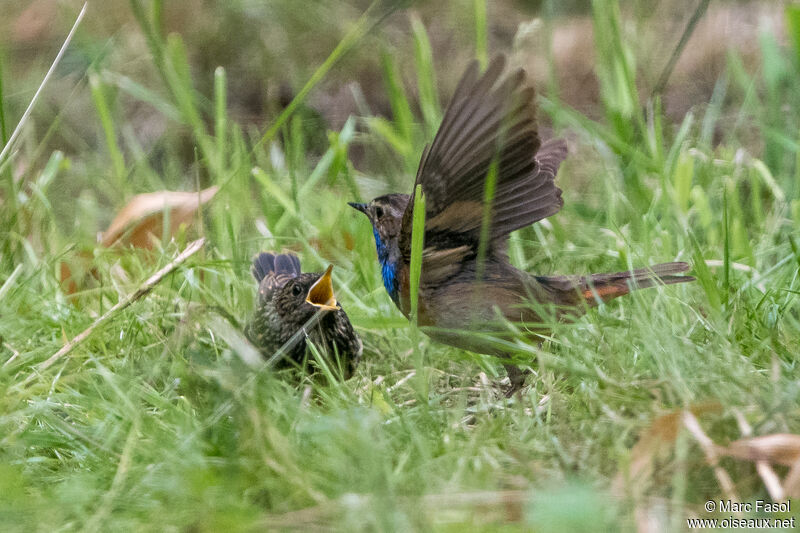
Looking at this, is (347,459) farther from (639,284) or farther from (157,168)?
(157,168)

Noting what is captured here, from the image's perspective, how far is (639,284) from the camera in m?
3.70

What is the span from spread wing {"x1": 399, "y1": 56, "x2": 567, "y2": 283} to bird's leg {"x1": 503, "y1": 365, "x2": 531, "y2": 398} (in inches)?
19.3

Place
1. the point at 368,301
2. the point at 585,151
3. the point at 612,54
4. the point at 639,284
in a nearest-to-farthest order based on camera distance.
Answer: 1. the point at 639,284
2. the point at 368,301
3. the point at 612,54
4. the point at 585,151

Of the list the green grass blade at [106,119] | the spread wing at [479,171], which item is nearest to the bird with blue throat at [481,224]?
the spread wing at [479,171]

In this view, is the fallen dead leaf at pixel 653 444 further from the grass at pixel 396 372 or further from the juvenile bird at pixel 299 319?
the juvenile bird at pixel 299 319

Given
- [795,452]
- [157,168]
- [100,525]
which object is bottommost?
[157,168]

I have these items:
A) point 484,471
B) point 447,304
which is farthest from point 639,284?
point 484,471

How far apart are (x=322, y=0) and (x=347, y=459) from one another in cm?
631

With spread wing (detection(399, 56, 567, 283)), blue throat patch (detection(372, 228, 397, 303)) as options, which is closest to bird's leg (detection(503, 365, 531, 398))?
spread wing (detection(399, 56, 567, 283))

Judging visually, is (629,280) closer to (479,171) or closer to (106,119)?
(479,171)

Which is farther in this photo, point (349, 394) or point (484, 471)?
point (349, 394)

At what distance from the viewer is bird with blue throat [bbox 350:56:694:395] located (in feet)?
10.4

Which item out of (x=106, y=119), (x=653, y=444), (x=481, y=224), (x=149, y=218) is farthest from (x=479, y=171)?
(x=106, y=119)

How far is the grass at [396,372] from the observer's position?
2.41 meters
